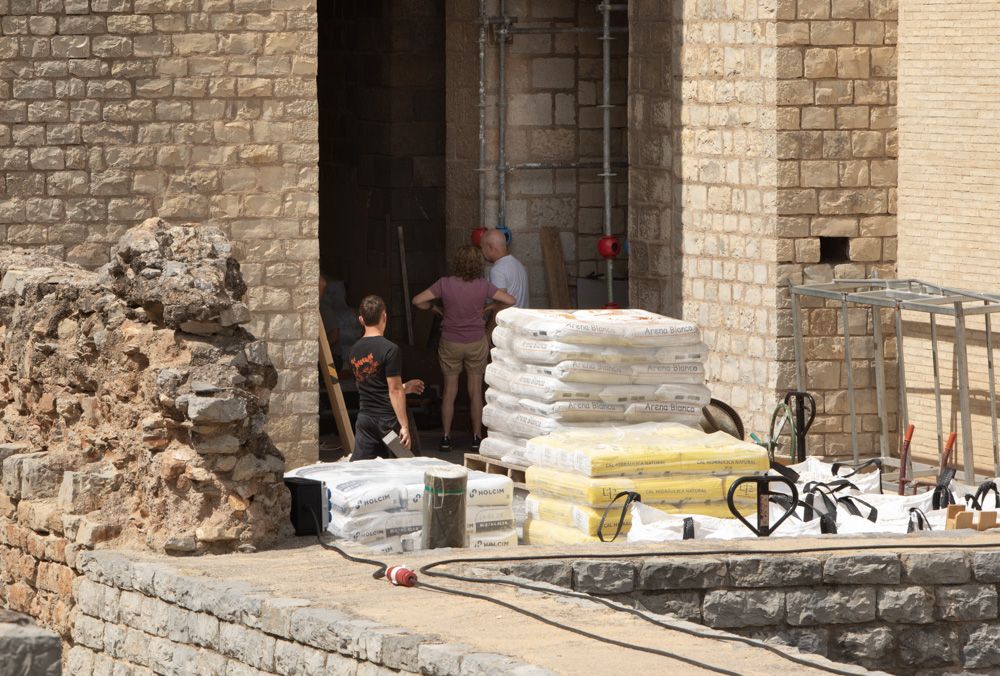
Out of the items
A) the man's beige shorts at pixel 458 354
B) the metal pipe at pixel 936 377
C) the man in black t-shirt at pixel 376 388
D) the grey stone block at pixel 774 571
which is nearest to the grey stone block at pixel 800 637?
the grey stone block at pixel 774 571

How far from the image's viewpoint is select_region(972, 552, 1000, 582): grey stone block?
10000mm

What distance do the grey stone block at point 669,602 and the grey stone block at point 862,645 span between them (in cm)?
74

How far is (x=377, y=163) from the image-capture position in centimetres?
2086

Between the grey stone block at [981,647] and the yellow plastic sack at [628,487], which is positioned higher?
the yellow plastic sack at [628,487]

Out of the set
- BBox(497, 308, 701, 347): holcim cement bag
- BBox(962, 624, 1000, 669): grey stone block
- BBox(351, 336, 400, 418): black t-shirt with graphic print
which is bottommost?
BBox(962, 624, 1000, 669): grey stone block

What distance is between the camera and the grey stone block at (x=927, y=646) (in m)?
9.99

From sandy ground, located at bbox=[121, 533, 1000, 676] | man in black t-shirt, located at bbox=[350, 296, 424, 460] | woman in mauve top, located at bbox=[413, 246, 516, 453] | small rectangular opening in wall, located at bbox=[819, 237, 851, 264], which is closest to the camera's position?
sandy ground, located at bbox=[121, 533, 1000, 676]

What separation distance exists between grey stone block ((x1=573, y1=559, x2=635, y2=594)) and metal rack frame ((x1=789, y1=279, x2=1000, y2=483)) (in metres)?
4.98

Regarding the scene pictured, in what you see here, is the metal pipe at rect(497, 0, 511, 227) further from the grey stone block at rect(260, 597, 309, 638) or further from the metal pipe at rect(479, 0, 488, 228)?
the grey stone block at rect(260, 597, 309, 638)

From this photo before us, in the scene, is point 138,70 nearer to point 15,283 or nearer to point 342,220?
point 15,283

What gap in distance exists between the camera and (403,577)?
903 cm

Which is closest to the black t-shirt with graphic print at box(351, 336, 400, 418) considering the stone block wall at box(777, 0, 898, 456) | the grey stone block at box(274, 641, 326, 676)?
the stone block wall at box(777, 0, 898, 456)

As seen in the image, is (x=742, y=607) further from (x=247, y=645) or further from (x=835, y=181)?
(x=835, y=181)

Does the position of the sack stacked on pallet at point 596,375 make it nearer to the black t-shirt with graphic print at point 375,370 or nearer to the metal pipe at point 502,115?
the black t-shirt with graphic print at point 375,370
